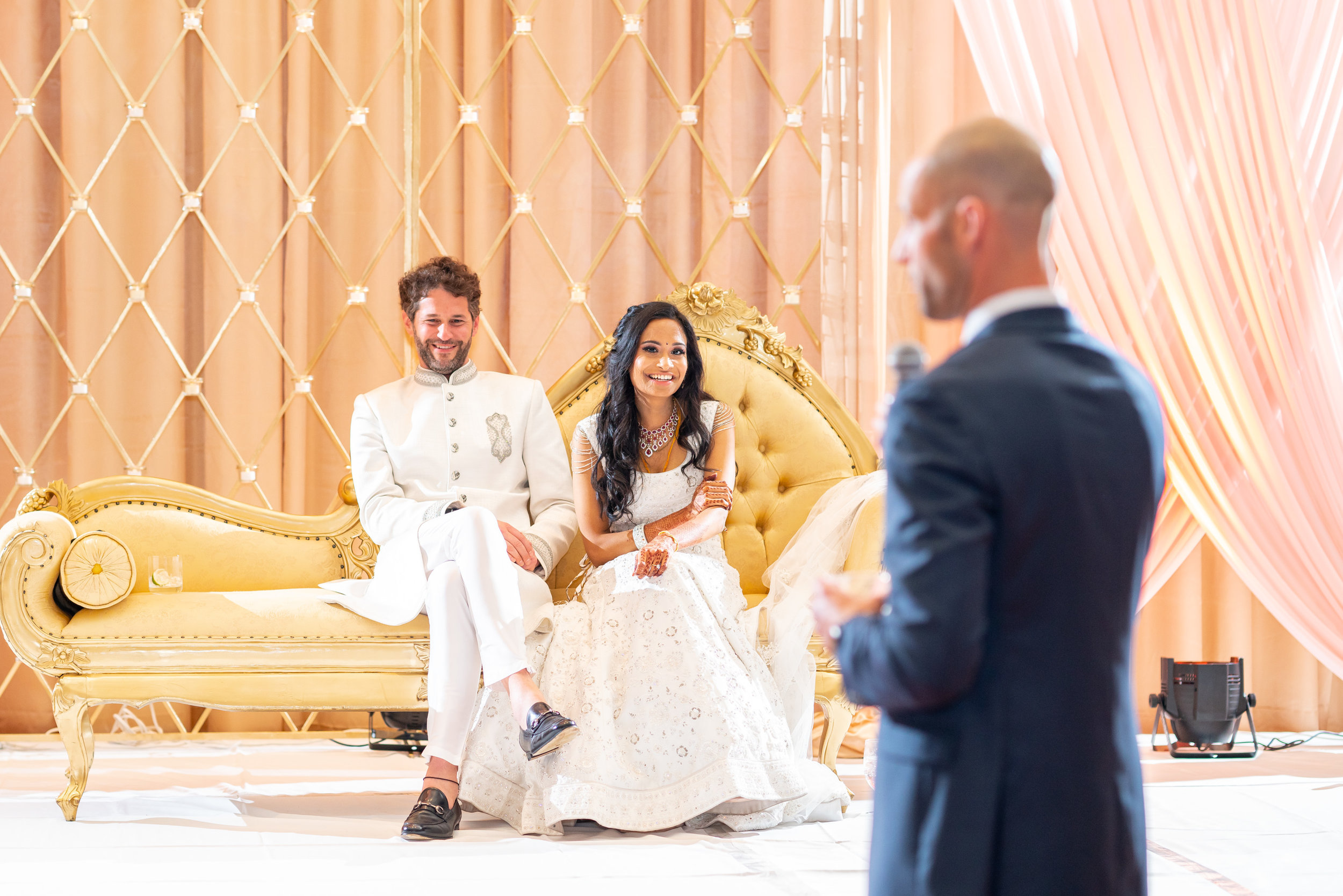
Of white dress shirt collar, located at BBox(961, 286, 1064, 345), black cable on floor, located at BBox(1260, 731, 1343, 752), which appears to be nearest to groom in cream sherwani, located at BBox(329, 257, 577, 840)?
white dress shirt collar, located at BBox(961, 286, 1064, 345)

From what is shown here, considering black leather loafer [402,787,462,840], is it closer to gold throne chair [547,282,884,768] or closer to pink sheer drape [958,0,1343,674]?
gold throne chair [547,282,884,768]

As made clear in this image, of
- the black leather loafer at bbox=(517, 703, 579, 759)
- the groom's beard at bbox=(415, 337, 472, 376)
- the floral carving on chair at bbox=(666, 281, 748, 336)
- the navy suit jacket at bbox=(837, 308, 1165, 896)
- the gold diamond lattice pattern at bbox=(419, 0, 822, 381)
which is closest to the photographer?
the navy suit jacket at bbox=(837, 308, 1165, 896)

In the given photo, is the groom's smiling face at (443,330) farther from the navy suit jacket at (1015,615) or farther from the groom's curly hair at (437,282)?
the navy suit jacket at (1015,615)

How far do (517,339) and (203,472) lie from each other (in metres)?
0.89

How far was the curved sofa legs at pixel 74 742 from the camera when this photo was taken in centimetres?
218

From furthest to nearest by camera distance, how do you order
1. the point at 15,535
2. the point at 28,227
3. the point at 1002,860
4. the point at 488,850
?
the point at 28,227 → the point at 15,535 → the point at 488,850 → the point at 1002,860

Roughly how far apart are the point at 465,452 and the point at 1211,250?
1.77m

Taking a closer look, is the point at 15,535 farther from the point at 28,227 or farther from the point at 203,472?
the point at 28,227

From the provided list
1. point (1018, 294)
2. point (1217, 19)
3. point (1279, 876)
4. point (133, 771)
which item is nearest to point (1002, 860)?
point (1018, 294)

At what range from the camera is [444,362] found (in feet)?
8.55

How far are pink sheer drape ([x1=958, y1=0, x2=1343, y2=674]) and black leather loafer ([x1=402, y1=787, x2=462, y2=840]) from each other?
1.80m

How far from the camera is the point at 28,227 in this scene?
3.07 metres

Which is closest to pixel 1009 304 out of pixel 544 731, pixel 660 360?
pixel 544 731

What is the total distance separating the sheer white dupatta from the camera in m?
2.25
